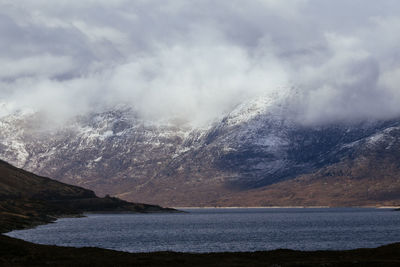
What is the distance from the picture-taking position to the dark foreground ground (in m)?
103

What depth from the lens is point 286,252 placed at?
120438mm

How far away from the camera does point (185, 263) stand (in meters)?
106

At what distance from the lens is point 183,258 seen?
11250 centimetres

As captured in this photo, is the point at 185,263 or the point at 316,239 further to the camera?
the point at 316,239

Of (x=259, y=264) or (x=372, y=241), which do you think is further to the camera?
(x=372, y=241)

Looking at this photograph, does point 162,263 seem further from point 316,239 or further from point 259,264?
point 316,239

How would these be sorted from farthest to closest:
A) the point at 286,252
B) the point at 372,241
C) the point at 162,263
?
the point at 372,241, the point at 286,252, the point at 162,263

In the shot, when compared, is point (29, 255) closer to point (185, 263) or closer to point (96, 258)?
point (96, 258)

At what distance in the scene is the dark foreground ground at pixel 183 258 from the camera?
338 ft

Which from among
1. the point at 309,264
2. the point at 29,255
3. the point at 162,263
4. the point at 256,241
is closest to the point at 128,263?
the point at 162,263

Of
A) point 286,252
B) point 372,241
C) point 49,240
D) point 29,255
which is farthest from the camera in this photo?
point 49,240

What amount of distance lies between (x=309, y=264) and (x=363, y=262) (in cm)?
866

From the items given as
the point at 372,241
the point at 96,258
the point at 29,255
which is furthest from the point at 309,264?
the point at 372,241

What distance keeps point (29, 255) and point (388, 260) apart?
62985 millimetres
